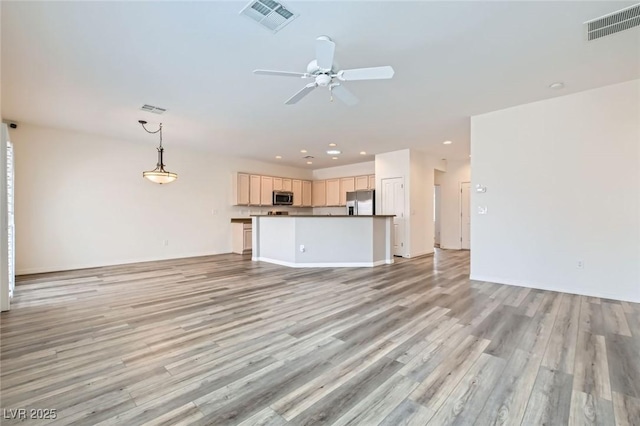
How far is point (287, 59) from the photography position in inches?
119

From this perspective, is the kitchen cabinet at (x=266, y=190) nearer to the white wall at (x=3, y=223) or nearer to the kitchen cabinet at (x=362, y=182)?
the kitchen cabinet at (x=362, y=182)

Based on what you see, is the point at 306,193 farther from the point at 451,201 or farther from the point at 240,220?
the point at 451,201

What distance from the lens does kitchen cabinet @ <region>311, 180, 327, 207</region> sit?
32.7 ft

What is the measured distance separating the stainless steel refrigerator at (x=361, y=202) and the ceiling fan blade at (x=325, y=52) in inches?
231

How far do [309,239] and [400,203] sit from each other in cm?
284

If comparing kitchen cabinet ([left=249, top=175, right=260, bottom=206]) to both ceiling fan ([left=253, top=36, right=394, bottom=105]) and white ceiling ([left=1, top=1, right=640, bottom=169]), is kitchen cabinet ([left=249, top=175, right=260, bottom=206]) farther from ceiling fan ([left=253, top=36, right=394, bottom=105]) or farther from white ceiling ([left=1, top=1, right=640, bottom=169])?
ceiling fan ([left=253, top=36, right=394, bottom=105])

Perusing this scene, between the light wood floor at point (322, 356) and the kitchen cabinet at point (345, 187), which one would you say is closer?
the light wood floor at point (322, 356)

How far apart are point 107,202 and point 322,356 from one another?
6201 mm

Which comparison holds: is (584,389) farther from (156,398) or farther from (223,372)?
(156,398)

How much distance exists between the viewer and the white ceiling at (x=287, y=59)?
234cm

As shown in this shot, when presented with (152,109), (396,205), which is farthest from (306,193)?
(152,109)

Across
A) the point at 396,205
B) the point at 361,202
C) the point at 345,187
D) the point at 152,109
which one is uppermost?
the point at 152,109

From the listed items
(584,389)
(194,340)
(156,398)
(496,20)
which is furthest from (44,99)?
(584,389)

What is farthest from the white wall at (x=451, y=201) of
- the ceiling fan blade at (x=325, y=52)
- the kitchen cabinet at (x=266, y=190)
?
the ceiling fan blade at (x=325, y=52)
